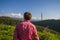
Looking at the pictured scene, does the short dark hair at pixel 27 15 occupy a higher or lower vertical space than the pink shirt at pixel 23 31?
higher

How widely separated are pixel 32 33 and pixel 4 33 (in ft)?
23.8

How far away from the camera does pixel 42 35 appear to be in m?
12.7

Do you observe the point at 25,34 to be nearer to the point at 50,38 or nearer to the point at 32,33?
the point at 32,33

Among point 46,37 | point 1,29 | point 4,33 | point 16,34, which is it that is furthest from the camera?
point 1,29

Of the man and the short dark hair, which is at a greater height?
the short dark hair

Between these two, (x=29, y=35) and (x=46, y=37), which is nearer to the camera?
(x=29, y=35)

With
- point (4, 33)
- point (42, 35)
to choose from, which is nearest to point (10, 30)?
point (4, 33)

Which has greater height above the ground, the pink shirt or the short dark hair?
the short dark hair

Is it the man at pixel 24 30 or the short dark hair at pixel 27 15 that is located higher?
the short dark hair at pixel 27 15

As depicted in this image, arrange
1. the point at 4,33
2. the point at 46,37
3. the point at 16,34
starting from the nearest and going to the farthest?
1. the point at 16,34
2. the point at 46,37
3. the point at 4,33

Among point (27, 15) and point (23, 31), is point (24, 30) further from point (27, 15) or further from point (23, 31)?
point (27, 15)

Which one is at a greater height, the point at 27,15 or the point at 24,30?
the point at 27,15

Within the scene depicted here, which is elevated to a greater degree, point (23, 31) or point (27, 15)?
point (27, 15)

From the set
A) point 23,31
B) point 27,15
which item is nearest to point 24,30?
point 23,31
